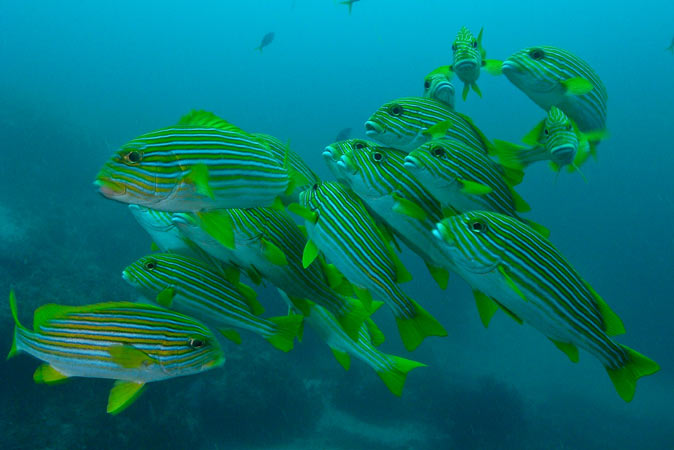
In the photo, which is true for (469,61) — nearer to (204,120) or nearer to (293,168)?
(293,168)

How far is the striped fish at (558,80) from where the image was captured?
2.56 m

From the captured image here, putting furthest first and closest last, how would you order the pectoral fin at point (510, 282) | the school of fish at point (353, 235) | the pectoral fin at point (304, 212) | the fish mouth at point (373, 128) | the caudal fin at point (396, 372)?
the caudal fin at point (396, 372) → the fish mouth at point (373, 128) → the pectoral fin at point (304, 212) → the school of fish at point (353, 235) → the pectoral fin at point (510, 282)

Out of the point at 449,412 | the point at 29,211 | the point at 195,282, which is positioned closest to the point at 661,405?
the point at 449,412

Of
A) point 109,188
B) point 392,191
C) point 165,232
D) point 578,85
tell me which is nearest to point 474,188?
point 392,191

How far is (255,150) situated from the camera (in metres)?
→ 2.00

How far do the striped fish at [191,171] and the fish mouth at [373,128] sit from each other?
60 cm

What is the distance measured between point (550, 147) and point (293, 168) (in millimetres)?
1578

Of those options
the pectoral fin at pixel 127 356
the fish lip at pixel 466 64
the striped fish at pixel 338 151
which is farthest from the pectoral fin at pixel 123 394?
the fish lip at pixel 466 64

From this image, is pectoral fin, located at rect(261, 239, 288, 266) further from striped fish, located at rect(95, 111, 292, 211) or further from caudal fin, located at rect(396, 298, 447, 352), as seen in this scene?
caudal fin, located at rect(396, 298, 447, 352)

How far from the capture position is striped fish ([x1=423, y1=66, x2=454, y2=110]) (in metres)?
2.58

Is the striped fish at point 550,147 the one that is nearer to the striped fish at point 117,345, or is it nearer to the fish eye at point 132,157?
the fish eye at point 132,157

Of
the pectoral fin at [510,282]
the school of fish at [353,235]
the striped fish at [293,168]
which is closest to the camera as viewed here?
the pectoral fin at [510,282]

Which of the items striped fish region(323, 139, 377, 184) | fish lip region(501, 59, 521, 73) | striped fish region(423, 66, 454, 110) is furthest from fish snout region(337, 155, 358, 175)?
fish lip region(501, 59, 521, 73)

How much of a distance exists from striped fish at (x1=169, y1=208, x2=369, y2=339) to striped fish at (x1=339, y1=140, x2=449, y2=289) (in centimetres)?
52
